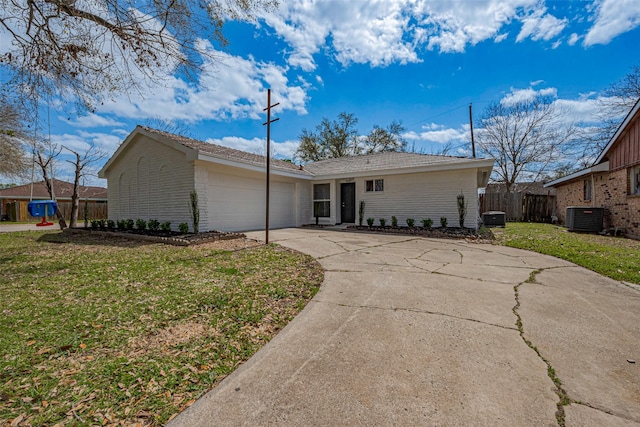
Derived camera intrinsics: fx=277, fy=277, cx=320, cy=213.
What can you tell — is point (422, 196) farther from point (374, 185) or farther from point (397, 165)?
point (374, 185)

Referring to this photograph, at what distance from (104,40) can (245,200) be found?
624 cm

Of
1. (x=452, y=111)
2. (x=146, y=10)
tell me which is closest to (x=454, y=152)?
(x=452, y=111)

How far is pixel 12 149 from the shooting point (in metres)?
14.4

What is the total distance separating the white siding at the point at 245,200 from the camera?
9.93 meters

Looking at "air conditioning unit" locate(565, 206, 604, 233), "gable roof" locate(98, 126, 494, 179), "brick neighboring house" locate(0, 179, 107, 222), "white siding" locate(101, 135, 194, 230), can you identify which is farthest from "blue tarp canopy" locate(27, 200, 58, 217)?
"air conditioning unit" locate(565, 206, 604, 233)

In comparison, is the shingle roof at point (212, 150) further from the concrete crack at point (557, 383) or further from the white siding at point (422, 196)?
the concrete crack at point (557, 383)

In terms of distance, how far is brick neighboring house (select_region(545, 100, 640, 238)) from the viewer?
29.7 ft

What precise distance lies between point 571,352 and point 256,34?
8.98 metres

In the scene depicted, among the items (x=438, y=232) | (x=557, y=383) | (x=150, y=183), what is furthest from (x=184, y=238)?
(x=557, y=383)

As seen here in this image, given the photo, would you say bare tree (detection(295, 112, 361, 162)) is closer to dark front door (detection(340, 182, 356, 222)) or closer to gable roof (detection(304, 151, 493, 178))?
gable roof (detection(304, 151, 493, 178))

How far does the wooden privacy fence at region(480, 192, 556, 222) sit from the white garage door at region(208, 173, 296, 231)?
12753 millimetres

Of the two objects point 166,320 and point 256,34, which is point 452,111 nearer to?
point 256,34

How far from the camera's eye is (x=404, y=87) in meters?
14.4

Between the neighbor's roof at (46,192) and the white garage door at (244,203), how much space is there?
2390 centimetres
